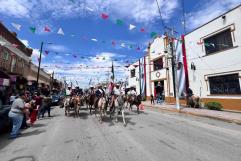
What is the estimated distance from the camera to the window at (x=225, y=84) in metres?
15.8

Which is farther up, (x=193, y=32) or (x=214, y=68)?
(x=193, y=32)

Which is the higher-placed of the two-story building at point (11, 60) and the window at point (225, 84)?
the two-story building at point (11, 60)

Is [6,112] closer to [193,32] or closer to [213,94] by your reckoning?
[213,94]

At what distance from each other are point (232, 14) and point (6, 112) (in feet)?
58.8

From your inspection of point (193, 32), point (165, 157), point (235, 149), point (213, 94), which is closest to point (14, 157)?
point (165, 157)

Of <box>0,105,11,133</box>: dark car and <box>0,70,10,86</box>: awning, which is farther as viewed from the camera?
<box>0,70,10,86</box>: awning

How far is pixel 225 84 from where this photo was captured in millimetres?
16859

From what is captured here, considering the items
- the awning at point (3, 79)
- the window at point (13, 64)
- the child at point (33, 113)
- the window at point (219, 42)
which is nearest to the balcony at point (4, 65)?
the window at point (13, 64)

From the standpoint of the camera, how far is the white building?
612 inches

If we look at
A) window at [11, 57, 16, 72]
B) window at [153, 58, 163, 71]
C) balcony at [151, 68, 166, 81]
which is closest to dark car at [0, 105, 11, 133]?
window at [11, 57, 16, 72]

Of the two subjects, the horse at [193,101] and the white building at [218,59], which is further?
the horse at [193,101]

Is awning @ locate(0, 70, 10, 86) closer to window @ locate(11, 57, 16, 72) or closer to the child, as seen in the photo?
window @ locate(11, 57, 16, 72)

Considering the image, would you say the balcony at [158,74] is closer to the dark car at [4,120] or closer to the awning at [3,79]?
the awning at [3,79]

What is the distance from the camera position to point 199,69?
769 inches
